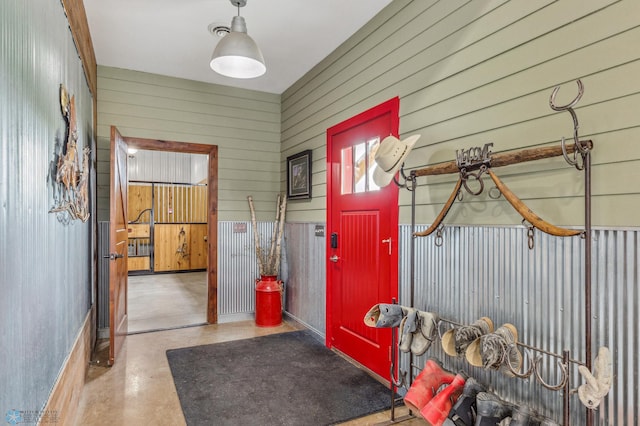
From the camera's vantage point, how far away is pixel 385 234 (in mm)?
2939

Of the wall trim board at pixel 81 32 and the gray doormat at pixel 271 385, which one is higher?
the wall trim board at pixel 81 32

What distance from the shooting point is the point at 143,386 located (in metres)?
2.89

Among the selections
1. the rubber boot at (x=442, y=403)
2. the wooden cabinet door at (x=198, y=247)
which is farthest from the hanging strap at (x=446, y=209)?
the wooden cabinet door at (x=198, y=247)

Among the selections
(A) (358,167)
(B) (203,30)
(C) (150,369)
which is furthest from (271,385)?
(B) (203,30)

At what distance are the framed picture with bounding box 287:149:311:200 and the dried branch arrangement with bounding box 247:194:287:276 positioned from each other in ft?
0.72

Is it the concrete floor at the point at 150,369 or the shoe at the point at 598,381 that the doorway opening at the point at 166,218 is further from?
the shoe at the point at 598,381

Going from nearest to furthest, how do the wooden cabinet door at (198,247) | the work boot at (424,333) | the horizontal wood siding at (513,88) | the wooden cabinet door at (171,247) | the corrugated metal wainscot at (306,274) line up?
1. the horizontal wood siding at (513,88)
2. the work boot at (424,333)
3. the corrugated metal wainscot at (306,274)
4. the wooden cabinet door at (171,247)
5. the wooden cabinet door at (198,247)

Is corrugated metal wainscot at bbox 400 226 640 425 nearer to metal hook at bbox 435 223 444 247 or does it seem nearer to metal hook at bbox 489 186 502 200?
metal hook at bbox 435 223 444 247

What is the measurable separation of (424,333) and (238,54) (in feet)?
7.43

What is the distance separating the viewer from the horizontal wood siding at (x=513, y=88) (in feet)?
5.01

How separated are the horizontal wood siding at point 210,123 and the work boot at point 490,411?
3.59 meters

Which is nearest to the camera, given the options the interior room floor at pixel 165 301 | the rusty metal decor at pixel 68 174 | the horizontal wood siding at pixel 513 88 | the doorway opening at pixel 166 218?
the horizontal wood siding at pixel 513 88

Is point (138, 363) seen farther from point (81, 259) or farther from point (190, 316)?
point (190, 316)

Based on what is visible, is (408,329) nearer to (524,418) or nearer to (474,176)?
(524,418)
